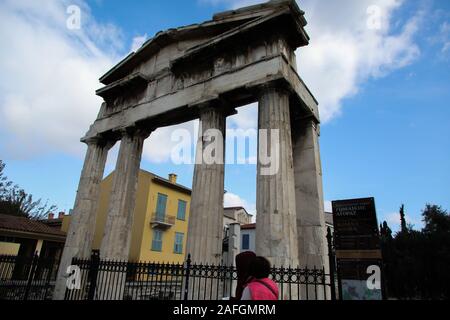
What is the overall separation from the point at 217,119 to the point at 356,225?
17.9ft

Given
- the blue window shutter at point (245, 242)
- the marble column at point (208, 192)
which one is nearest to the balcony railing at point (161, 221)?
the blue window shutter at point (245, 242)

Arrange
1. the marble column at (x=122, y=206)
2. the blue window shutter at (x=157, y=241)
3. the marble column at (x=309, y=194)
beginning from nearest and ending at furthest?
the marble column at (x=309, y=194) → the marble column at (x=122, y=206) → the blue window shutter at (x=157, y=241)

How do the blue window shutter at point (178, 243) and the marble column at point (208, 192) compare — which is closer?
the marble column at point (208, 192)

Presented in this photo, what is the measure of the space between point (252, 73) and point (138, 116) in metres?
5.51

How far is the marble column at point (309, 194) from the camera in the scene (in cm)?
902

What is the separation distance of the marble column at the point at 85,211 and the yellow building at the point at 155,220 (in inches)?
406

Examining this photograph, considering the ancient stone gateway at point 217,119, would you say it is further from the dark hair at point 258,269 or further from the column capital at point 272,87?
the dark hair at point 258,269

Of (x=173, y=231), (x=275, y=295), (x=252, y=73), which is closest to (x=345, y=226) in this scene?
(x=275, y=295)

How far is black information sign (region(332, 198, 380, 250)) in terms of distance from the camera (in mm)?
6102

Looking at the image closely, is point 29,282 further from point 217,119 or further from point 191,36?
point 191,36

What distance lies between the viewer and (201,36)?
1105 cm

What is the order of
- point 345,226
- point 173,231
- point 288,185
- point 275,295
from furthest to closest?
point 173,231 → point 288,185 → point 345,226 → point 275,295
